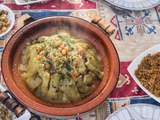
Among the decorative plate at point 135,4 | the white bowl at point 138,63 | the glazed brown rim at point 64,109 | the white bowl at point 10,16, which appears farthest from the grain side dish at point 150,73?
the white bowl at point 10,16

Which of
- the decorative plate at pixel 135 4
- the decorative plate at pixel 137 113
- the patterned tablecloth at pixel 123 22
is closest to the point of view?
the decorative plate at pixel 137 113

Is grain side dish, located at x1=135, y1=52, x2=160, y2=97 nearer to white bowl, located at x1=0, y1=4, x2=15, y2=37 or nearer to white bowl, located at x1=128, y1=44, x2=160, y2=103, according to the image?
white bowl, located at x1=128, y1=44, x2=160, y2=103

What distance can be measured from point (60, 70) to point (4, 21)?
46 cm

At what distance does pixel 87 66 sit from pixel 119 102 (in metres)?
0.23

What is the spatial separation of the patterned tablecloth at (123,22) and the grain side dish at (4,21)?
41mm

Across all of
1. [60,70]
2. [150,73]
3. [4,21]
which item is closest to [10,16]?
[4,21]

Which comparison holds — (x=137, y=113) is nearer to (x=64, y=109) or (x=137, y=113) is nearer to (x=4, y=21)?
(x=64, y=109)

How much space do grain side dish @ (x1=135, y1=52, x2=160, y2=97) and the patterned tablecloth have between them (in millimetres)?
54

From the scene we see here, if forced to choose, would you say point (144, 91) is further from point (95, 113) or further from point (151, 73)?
point (95, 113)

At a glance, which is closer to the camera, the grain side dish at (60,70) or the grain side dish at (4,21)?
the grain side dish at (60,70)

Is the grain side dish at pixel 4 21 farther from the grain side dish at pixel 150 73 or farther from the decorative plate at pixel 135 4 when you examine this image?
the grain side dish at pixel 150 73

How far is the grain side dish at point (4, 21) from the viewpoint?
6.18 ft

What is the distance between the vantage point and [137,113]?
5.51 feet

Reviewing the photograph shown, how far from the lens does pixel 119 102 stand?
1.75 metres
